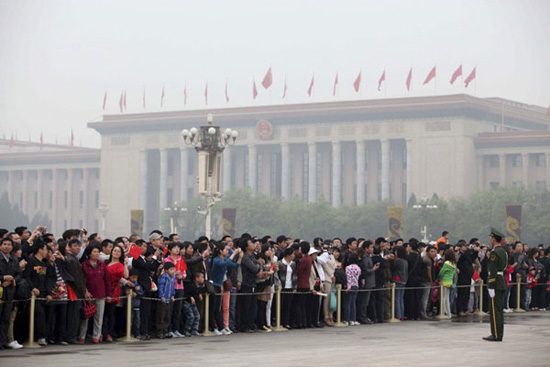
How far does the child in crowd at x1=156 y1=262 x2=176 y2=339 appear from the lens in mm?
19609

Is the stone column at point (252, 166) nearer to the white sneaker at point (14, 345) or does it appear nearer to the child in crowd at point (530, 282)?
the child in crowd at point (530, 282)

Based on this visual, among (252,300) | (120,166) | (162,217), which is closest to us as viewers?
(252,300)

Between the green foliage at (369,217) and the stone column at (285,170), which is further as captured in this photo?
the stone column at (285,170)

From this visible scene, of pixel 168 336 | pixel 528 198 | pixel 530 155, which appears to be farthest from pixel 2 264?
pixel 530 155

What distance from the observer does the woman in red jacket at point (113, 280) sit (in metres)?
18.9

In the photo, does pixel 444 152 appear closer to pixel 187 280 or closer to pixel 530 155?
pixel 530 155

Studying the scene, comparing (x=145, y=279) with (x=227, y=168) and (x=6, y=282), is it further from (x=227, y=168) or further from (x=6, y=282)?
(x=227, y=168)

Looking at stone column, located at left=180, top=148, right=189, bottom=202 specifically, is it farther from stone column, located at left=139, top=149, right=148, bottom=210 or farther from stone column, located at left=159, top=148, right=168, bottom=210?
stone column, located at left=139, top=149, right=148, bottom=210

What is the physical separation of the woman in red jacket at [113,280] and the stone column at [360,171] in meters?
94.8

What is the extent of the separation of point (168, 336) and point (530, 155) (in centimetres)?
9272

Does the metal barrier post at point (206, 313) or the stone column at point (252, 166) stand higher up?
the stone column at point (252, 166)

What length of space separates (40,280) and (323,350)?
462 cm

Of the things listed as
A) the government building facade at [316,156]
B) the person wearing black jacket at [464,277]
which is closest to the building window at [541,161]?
the government building facade at [316,156]

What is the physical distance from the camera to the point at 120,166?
125 metres
